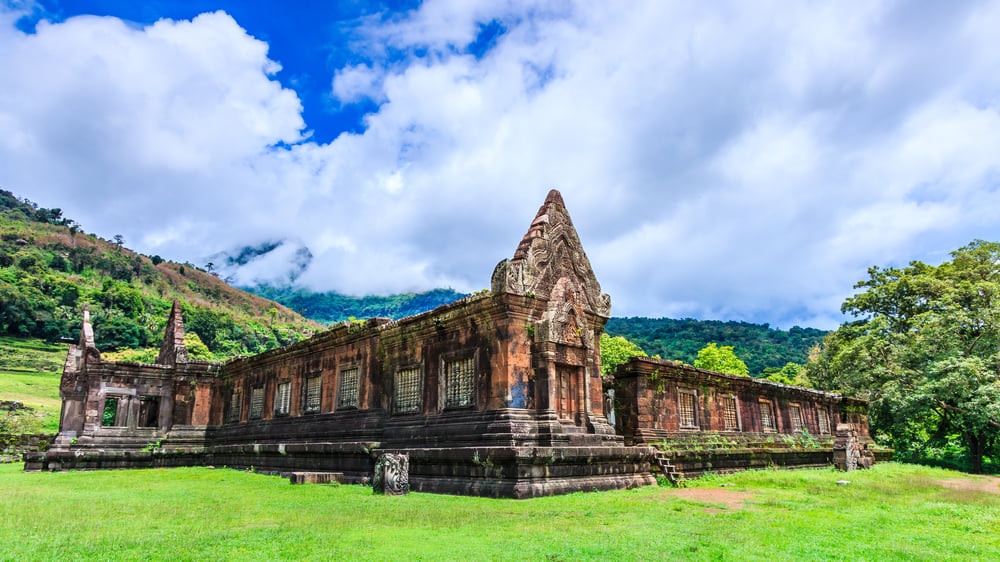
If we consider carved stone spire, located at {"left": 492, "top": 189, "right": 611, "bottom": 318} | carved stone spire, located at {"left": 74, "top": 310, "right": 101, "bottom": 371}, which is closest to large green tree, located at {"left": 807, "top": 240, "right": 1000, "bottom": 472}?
carved stone spire, located at {"left": 492, "top": 189, "right": 611, "bottom": 318}

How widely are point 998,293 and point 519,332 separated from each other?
28.5m

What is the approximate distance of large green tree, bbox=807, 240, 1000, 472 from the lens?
2844 cm

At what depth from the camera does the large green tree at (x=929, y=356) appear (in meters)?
28.4

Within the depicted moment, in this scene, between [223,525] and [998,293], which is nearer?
[223,525]

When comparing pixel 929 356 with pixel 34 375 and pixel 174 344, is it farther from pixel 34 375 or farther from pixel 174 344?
pixel 34 375

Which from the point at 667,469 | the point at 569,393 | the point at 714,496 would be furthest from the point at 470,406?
the point at 714,496

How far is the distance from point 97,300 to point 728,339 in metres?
96.4

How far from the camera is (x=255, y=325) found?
102500mm

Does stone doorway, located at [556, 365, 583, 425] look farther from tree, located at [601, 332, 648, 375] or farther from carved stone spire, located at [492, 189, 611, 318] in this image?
tree, located at [601, 332, 648, 375]

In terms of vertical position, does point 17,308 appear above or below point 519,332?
above

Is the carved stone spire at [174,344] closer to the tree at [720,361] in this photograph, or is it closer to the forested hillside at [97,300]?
the forested hillside at [97,300]

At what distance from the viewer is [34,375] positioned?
62.9 meters

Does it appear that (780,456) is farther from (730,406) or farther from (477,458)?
(477,458)

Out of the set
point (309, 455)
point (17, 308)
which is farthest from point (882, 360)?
point (17, 308)
